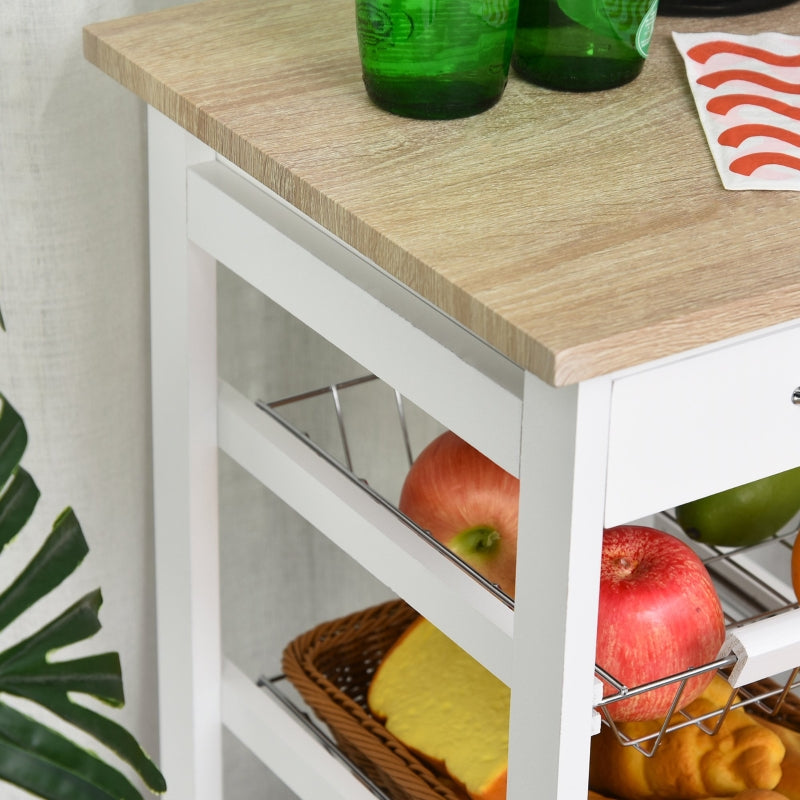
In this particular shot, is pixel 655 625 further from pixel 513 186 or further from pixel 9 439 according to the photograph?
pixel 9 439

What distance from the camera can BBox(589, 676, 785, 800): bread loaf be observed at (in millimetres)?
909

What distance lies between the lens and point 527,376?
0.61 meters

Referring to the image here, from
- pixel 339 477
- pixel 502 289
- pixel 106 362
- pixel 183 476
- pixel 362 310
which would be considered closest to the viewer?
pixel 502 289

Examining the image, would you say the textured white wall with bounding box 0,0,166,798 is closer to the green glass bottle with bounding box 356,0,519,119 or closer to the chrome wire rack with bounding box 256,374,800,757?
the chrome wire rack with bounding box 256,374,800,757

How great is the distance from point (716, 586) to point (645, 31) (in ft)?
1.77

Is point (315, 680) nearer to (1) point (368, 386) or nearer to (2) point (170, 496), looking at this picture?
(2) point (170, 496)

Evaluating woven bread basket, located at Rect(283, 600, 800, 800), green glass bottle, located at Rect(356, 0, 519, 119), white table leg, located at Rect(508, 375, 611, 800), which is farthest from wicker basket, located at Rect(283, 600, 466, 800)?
green glass bottle, located at Rect(356, 0, 519, 119)

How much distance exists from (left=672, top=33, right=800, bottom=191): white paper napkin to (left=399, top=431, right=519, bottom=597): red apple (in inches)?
9.9

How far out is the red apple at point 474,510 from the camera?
33.5 inches

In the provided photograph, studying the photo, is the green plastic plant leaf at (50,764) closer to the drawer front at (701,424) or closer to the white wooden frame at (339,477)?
the white wooden frame at (339,477)

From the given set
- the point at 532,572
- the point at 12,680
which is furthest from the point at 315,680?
the point at 532,572

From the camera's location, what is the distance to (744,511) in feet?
3.10

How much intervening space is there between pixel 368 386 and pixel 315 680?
0.32 metres

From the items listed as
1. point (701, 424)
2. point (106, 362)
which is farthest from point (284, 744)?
point (701, 424)
